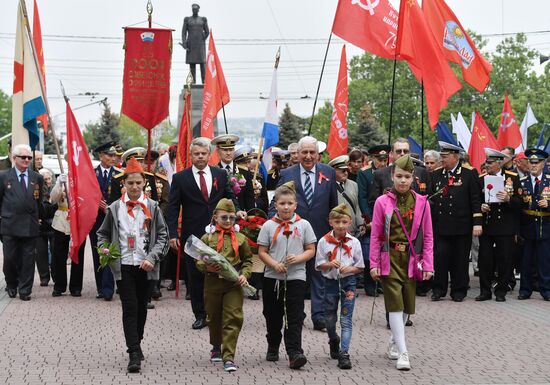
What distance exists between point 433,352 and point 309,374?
1699mm

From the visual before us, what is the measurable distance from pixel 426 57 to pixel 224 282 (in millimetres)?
6071

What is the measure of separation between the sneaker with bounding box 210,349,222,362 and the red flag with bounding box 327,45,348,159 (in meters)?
8.19

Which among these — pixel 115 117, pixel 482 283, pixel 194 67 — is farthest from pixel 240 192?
pixel 115 117

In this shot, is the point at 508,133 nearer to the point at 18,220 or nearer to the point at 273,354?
the point at 18,220

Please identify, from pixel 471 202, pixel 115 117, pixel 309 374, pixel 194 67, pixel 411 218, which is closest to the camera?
pixel 309 374

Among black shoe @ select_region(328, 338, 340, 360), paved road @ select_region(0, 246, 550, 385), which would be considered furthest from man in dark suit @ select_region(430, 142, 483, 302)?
black shoe @ select_region(328, 338, 340, 360)

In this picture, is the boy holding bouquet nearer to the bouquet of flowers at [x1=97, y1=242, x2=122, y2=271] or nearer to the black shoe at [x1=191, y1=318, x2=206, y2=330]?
the bouquet of flowers at [x1=97, y1=242, x2=122, y2=271]

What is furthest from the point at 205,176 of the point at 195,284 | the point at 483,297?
the point at 483,297

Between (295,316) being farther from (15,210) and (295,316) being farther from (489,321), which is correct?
(15,210)

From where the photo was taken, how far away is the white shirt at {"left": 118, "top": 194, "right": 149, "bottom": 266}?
9.09 metres

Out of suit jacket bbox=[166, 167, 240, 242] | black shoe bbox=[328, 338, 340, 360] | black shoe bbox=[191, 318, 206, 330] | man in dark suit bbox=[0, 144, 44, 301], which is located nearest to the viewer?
black shoe bbox=[328, 338, 340, 360]

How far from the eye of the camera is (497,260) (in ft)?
47.8

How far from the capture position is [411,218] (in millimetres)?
9258

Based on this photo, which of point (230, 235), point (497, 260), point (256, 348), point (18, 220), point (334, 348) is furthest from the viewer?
point (497, 260)
